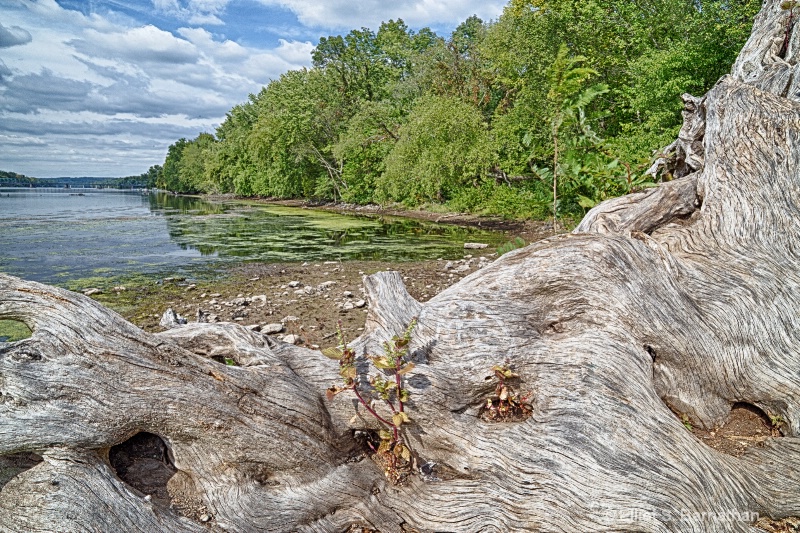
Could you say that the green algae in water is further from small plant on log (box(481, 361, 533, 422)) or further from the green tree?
the green tree

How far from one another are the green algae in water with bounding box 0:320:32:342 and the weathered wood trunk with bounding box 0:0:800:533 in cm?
586

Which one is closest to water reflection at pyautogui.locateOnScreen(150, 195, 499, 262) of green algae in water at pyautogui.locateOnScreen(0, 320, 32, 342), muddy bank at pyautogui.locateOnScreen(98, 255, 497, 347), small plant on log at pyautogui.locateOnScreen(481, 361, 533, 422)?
muddy bank at pyautogui.locateOnScreen(98, 255, 497, 347)

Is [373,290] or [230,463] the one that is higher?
[373,290]

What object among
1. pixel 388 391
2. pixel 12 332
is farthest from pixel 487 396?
pixel 12 332

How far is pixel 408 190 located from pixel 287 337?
29705 mm

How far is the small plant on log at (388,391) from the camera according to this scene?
9.66ft

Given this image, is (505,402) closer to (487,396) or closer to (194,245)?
(487,396)

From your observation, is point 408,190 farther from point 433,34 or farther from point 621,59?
point 433,34

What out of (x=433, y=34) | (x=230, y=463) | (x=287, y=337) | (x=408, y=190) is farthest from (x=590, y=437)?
(x=433, y=34)

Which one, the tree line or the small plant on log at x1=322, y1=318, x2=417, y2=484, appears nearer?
the small plant on log at x1=322, y1=318, x2=417, y2=484

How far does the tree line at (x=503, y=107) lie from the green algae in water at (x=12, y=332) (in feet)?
26.3

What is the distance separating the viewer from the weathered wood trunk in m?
2.60

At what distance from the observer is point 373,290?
148 inches

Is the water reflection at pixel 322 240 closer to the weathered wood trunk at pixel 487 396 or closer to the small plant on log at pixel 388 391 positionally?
the weathered wood trunk at pixel 487 396
